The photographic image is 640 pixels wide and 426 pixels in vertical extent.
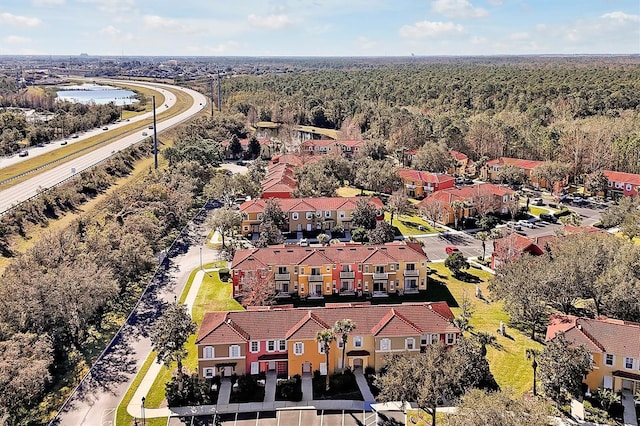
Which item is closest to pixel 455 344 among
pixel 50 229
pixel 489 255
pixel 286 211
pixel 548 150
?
pixel 489 255

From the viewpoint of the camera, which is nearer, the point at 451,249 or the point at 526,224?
the point at 451,249

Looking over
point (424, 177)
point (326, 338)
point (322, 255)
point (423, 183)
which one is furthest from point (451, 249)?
point (326, 338)

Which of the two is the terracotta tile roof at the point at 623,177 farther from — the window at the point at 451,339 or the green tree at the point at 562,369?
the window at the point at 451,339

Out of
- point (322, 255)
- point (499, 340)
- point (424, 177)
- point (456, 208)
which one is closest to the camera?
point (499, 340)

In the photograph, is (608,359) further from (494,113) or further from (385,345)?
(494,113)

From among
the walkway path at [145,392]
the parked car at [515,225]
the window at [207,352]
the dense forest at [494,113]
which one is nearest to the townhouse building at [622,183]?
the dense forest at [494,113]

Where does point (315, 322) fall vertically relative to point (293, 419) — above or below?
above

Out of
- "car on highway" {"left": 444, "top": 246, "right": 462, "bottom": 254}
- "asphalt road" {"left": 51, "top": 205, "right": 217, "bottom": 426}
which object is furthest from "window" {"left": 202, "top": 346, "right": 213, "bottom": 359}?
"car on highway" {"left": 444, "top": 246, "right": 462, "bottom": 254}
